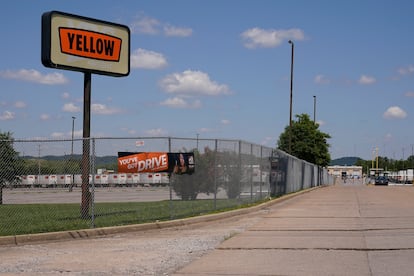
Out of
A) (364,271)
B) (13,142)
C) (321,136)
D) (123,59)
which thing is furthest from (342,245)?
(321,136)

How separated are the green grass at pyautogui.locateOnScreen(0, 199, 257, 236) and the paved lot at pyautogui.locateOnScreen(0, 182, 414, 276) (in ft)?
2.88

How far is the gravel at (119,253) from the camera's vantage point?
920 cm

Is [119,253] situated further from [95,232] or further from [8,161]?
[8,161]

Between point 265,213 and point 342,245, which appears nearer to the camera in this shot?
point 342,245

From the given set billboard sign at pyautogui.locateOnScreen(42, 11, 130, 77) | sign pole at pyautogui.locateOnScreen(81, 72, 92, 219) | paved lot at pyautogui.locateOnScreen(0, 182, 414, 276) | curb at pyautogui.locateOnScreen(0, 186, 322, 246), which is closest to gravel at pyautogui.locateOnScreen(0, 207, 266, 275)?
paved lot at pyautogui.locateOnScreen(0, 182, 414, 276)

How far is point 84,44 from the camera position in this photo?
629 inches

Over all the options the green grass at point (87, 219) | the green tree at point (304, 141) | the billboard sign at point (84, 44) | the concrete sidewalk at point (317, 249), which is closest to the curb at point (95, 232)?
the green grass at point (87, 219)

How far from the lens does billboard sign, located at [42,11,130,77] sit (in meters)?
15.1

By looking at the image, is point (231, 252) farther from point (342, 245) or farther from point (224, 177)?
point (224, 177)

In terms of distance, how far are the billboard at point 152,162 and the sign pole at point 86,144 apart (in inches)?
32.7

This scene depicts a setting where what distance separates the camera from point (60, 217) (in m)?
15.7

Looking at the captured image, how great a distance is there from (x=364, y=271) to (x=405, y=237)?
13.7 feet

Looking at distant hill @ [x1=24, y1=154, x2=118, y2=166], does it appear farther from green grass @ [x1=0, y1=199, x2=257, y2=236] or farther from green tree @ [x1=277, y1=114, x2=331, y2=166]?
green tree @ [x1=277, y1=114, x2=331, y2=166]

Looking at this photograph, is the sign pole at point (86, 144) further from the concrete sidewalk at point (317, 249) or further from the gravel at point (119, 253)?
the concrete sidewalk at point (317, 249)
